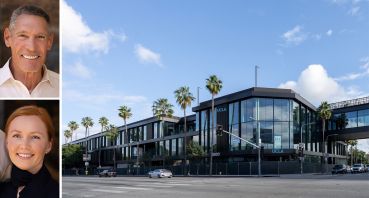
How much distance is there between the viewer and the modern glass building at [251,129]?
2879 inches

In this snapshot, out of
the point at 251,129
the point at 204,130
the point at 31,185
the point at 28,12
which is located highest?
the point at 28,12

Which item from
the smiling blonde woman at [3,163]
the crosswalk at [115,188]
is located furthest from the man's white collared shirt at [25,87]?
the crosswalk at [115,188]

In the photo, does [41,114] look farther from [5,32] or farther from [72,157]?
[72,157]

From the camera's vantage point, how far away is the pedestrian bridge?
273ft

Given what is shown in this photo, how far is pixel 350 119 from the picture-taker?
86.9m

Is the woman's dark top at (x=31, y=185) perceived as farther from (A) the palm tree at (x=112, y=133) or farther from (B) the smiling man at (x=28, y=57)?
(A) the palm tree at (x=112, y=133)

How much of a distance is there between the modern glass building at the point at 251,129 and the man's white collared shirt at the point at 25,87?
60.5 meters

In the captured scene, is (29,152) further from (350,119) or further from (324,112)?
(350,119)

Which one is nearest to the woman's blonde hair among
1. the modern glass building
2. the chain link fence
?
the modern glass building

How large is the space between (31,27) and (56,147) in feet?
2.98

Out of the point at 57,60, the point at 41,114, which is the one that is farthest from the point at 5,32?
the point at 41,114

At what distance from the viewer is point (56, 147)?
3.41 metres

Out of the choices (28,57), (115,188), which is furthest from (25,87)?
(115,188)

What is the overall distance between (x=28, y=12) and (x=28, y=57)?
33 centimetres
